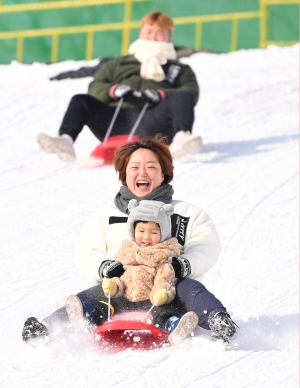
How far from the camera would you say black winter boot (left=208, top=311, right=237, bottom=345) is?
2.56 meters

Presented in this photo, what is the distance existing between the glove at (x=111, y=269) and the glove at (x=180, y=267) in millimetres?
157

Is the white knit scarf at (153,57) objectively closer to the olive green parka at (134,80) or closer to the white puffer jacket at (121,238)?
the olive green parka at (134,80)

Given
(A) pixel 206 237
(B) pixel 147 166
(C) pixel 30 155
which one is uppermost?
(B) pixel 147 166

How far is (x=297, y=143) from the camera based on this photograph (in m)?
5.96

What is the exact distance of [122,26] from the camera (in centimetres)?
1038

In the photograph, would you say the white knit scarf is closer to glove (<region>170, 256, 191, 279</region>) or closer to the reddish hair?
the reddish hair

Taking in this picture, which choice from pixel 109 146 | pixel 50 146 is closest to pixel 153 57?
pixel 109 146

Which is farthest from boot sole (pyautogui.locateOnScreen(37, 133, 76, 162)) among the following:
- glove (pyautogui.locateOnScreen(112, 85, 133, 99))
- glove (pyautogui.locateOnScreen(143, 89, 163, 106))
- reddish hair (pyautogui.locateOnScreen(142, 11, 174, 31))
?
reddish hair (pyautogui.locateOnScreen(142, 11, 174, 31))

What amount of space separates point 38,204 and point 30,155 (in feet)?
4.48

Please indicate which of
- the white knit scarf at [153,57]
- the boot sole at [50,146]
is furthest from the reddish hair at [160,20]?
the boot sole at [50,146]

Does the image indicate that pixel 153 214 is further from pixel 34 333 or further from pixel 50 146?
pixel 50 146

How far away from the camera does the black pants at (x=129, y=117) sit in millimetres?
5188

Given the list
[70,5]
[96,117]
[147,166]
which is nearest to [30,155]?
[96,117]

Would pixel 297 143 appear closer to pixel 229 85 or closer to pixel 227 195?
pixel 227 195
